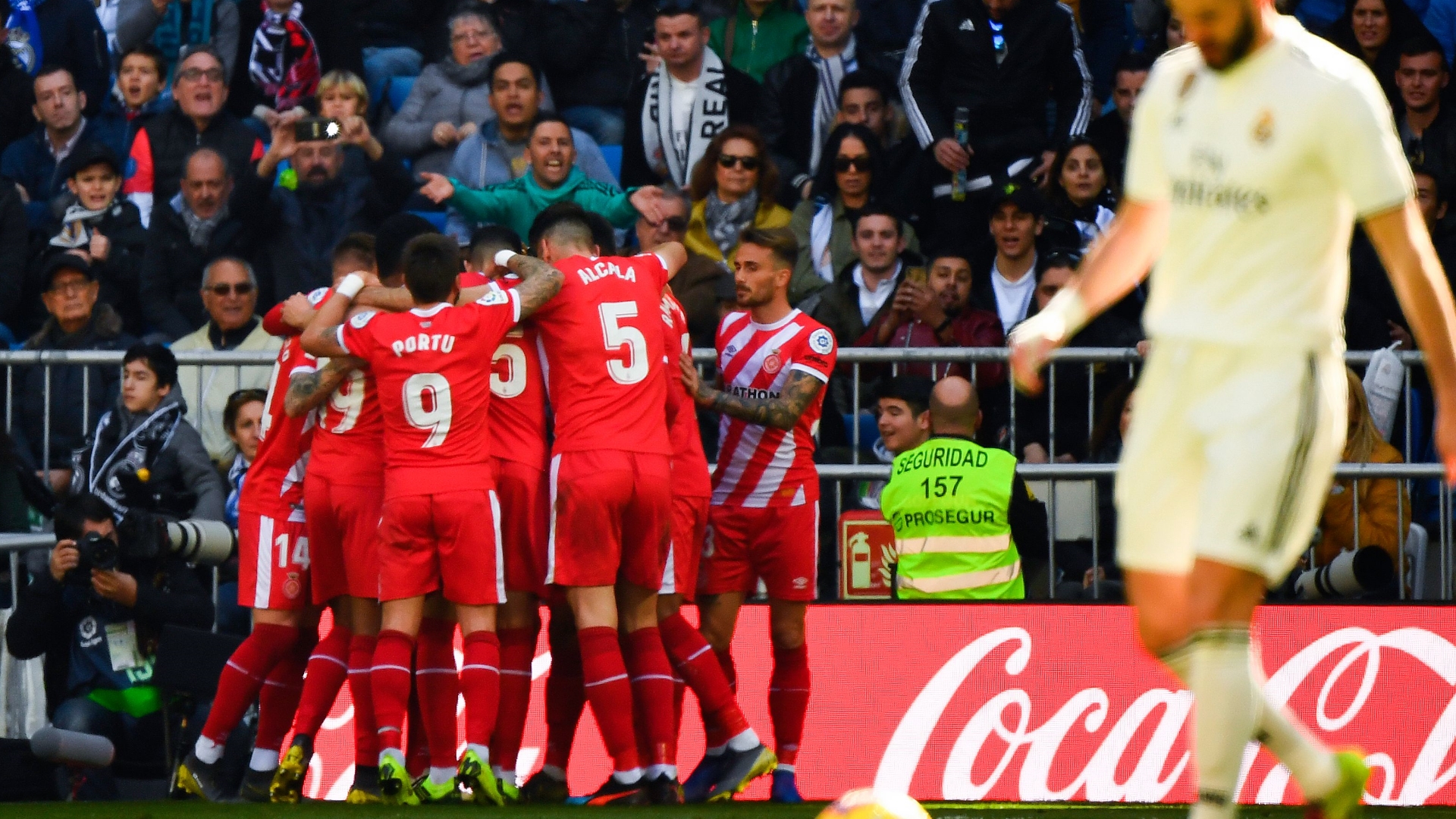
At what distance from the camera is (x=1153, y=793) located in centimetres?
895

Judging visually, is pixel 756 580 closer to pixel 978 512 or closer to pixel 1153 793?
pixel 978 512

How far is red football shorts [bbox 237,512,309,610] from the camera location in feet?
28.1

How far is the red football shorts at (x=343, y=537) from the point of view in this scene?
8.23 metres

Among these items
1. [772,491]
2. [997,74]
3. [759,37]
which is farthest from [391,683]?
[759,37]

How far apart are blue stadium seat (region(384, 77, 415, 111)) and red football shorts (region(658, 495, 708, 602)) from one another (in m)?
5.88

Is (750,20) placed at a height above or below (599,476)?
above

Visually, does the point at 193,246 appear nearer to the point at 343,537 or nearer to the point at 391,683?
the point at 343,537

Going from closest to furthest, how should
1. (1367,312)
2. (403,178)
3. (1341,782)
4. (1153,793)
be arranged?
1. (1341,782)
2. (1153,793)
3. (1367,312)
4. (403,178)

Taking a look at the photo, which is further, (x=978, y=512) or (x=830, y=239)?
(x=830, y=239)

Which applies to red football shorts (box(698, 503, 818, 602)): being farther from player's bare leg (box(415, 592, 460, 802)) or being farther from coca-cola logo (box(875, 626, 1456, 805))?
player's bare leg (box(415, 592, 460, 802))

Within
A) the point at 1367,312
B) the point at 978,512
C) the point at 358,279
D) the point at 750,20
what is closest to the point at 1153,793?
the point at 978,512

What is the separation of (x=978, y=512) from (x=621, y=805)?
87.8 inches

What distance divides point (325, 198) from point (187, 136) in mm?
1303

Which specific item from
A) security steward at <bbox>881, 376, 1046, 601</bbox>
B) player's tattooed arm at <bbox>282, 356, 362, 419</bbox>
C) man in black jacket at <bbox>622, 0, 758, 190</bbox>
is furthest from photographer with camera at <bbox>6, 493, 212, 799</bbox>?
A: man in black jacket at <bbox>622, 0, 758, 190</bbox>
